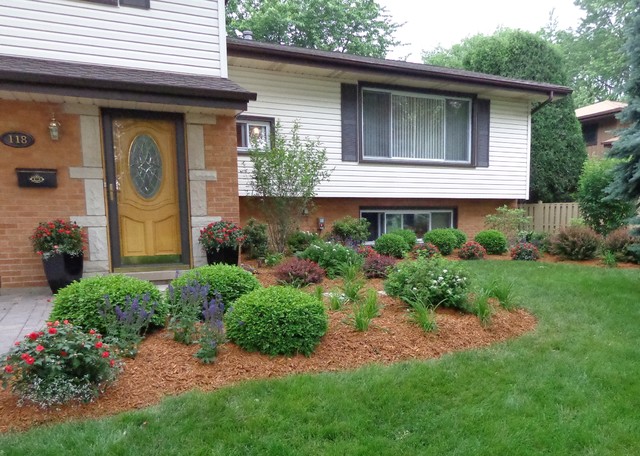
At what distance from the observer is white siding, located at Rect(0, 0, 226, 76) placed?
5.29 metres

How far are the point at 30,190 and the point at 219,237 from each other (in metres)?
2.51

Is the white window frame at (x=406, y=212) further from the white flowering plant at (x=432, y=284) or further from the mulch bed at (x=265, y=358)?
the mulch bed at (x=265, y=358)

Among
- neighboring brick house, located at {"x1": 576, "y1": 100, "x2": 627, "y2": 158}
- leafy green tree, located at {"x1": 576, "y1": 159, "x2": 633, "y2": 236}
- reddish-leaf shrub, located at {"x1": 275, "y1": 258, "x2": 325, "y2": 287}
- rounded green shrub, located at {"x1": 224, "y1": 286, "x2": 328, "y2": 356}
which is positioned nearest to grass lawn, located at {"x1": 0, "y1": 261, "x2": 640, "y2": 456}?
rounded green shrub, located at {"x1": 224, "y1": 286, "x2": 328, "y2": 356}

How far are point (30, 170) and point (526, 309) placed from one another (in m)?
6.48

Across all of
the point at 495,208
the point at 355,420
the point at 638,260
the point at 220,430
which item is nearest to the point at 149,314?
the point at 220,430

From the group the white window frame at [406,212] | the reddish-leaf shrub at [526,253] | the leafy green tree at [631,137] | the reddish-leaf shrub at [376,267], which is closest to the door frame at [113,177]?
the reddish-leaf shrub at [376,267]

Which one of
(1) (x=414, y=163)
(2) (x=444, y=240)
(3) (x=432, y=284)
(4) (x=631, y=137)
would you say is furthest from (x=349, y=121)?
(3) (x=432, y=284)

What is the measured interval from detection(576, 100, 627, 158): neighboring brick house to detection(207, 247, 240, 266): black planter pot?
17609 millimetres

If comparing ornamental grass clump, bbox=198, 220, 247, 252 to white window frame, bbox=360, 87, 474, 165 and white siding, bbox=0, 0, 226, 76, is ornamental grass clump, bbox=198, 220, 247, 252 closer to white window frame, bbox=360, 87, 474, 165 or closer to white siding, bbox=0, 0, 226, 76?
white siding, bbox=0, 0, 226, 76

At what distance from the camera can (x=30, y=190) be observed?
5.23 meters

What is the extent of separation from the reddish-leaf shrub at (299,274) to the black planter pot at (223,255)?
2.75 feet

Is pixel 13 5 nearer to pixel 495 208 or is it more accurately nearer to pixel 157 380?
pixel 157 380

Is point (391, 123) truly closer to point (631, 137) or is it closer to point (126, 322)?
point (631, 137)

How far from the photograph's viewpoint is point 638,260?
295 inches
